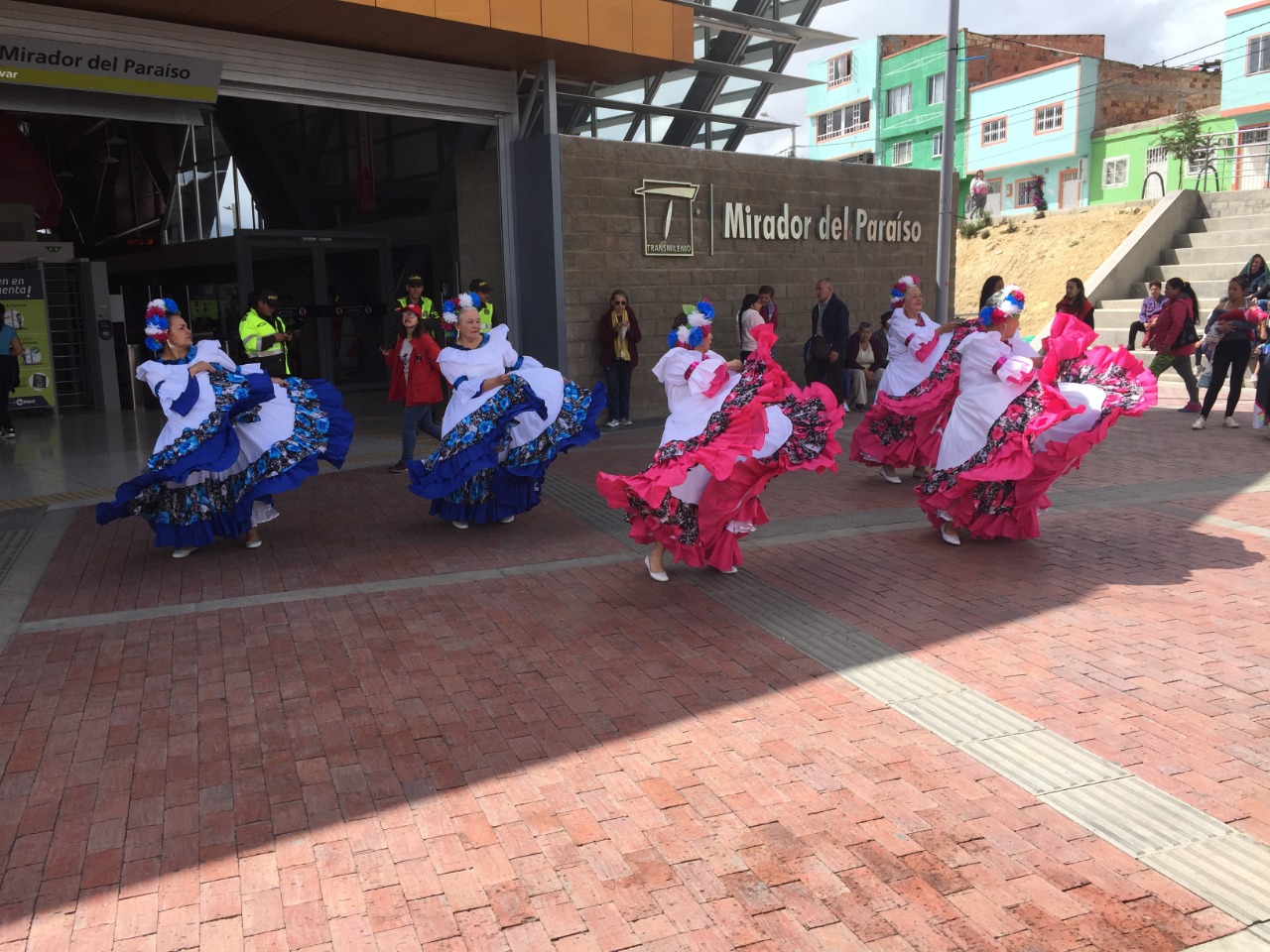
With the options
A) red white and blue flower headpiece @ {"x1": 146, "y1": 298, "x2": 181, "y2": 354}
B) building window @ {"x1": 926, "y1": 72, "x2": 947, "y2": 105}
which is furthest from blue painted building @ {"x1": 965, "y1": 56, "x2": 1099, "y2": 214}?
red white and blue flower headpiece @ {"x1": 146, "y1": 298, "x2": 181, "y2": 354}

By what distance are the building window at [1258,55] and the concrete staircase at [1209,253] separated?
17666 mm

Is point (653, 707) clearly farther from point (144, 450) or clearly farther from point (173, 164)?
point (173, 164)

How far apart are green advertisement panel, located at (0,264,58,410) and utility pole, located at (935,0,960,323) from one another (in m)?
13.6

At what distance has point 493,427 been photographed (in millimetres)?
7680

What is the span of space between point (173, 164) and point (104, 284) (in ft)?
12.7

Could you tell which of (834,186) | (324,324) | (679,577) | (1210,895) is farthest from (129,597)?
(834,186)

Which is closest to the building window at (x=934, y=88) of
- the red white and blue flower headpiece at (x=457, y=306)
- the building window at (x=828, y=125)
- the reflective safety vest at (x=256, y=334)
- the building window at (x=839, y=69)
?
the building window at (x=839, y=69)

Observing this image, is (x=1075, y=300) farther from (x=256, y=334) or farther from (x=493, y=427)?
(x=256, y=334)

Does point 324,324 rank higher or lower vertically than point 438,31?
lower

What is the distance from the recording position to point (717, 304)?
1476cm

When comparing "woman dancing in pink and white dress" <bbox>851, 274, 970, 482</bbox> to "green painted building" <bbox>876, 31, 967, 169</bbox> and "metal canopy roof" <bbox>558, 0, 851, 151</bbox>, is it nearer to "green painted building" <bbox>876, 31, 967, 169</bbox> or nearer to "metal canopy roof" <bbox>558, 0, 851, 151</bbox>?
"metal canopy roof" <bbox>558, 0, 851, 151</bbox>

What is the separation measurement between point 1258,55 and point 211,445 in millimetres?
41385

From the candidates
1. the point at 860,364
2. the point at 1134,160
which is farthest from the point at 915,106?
the point at 860,364

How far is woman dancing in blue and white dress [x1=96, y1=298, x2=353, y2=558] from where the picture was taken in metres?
7.00
